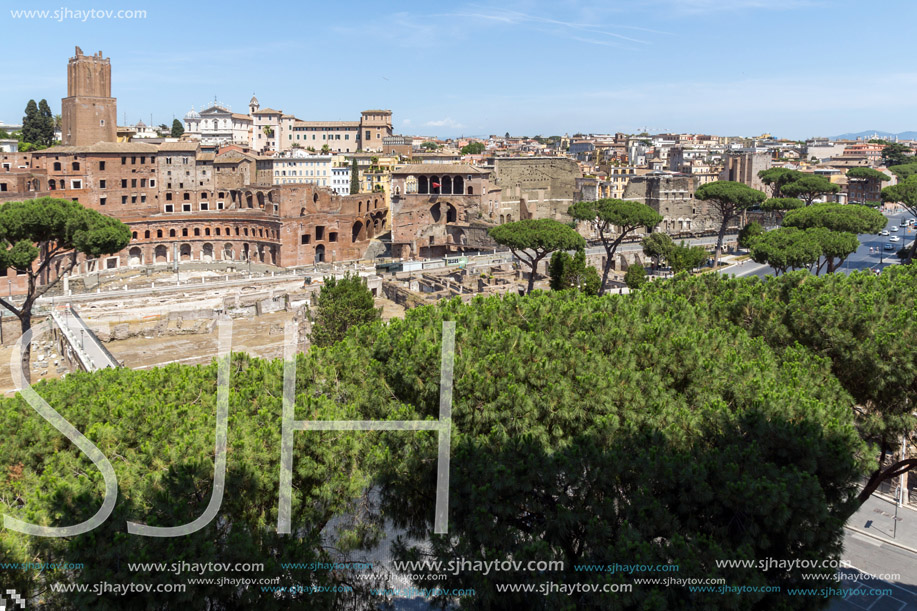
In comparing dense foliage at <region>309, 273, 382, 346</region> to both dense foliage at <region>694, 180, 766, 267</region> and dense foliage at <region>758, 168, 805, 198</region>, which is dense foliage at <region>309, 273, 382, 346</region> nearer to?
dense foliage at <region>694, 180, 766, 267</region>

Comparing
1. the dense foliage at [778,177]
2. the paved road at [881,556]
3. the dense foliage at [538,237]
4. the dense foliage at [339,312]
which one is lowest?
the paved road at [881,556]

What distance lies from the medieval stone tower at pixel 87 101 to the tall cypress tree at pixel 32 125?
12807 mm

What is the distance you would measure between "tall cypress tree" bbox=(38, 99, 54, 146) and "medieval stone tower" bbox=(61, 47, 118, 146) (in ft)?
41.7

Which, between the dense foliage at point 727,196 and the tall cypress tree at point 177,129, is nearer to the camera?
the dense foliage at point 727,196

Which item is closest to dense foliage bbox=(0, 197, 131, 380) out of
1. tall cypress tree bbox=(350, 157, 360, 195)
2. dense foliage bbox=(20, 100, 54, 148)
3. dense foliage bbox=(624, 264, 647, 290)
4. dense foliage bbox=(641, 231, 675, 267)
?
dense foliage bbox=(624, 264, 647, 290)

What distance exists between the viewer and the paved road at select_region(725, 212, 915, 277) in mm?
41500

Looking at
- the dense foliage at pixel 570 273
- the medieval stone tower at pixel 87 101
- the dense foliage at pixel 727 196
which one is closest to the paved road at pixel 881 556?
the dense foliage at pixel 570 273

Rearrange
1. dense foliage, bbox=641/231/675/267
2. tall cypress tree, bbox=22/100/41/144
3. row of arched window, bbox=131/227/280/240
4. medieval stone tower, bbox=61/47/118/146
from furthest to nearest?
tall cypress tree, bbox=22/100/41/144
medieval stone tower, bbox=61/47/118/146
row of arched window, bbox=131/227/280/240
dense foliage, bbox=641/231/675/267

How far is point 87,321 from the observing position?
29.2 metres

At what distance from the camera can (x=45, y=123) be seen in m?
67.3

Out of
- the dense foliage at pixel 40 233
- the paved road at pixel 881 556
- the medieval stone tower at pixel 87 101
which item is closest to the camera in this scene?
the paved road at pixel 881 556

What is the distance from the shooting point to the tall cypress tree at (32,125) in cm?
6625

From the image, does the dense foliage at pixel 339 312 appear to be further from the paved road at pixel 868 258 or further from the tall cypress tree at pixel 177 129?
the tall cypress tree at pixel 177 129

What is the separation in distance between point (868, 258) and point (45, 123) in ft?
240
